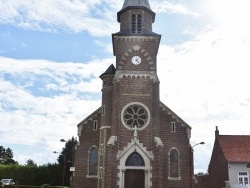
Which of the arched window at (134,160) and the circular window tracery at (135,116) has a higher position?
the circular window tracery at (135,116)

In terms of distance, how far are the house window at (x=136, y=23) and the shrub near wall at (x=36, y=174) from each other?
120 feet

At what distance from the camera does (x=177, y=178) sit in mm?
35469

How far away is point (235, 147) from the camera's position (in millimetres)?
43719

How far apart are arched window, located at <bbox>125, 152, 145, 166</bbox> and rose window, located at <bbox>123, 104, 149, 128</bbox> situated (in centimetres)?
289

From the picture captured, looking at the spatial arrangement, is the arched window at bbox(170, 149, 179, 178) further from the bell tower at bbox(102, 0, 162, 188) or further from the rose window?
the rose window

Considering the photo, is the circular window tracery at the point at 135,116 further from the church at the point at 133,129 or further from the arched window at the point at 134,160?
the arched window at the point at 134,160

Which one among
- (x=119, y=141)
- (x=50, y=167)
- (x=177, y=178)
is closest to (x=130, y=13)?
(x=119, y=141)

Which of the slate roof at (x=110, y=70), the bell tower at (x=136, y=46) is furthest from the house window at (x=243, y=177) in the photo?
the slate roof at (x=110, y=70)

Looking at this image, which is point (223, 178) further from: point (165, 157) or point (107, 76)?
point (107, 76)

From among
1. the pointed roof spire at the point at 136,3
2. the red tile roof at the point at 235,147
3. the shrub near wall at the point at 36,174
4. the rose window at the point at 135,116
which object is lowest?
the shrub near wall at the point at 36,174

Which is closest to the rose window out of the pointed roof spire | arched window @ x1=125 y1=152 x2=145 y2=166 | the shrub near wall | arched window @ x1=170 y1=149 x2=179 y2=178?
arched window @ x1=125 y1=152 x2=145 y2=166

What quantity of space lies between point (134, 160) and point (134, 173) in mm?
1280

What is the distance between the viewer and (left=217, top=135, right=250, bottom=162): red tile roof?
137 ft

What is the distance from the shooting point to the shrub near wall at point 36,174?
207 ft
